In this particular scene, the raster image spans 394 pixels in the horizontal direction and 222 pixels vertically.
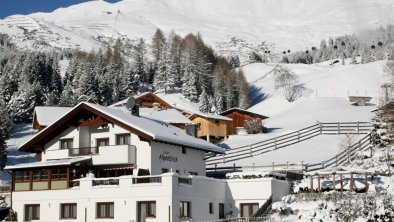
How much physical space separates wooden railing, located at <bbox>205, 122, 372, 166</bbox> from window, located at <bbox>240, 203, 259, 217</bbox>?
17.3 metres

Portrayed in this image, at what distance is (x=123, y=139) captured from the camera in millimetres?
43812

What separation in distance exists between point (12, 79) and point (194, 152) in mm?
75044

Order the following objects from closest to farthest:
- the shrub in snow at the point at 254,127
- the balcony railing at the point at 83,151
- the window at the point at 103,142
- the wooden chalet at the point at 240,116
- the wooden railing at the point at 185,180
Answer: the wooden railing at the point at 185,180
the balcony railing at the point at 83,151
the window at the point at 103,142
the shrub in snow at the point at 254,127
the wooden chalet at the point at 240,116

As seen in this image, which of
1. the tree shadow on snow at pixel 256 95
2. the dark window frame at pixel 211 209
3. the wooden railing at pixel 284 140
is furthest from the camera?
the tree shadow on snow at pixel 256 95

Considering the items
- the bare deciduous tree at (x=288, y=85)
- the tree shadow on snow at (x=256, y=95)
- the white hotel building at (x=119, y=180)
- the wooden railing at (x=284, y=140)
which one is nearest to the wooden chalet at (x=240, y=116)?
the wooden railing at (x=284, y=140)

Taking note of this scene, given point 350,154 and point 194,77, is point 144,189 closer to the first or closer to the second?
point 350,154

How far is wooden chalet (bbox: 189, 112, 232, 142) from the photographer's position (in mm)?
80625

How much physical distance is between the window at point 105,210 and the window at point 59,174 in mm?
3521

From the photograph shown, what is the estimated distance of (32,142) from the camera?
45906 millimetres

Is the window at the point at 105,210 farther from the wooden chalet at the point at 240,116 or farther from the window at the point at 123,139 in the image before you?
the wooden chalet at the point at 240,116

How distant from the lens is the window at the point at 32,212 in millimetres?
42438

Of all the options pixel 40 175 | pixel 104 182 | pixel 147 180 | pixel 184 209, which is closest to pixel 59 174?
pixel 40 175

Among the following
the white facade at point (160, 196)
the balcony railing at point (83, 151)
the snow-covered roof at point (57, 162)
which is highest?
the balcony railing at point (83, 151)

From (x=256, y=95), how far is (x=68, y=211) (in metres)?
107
